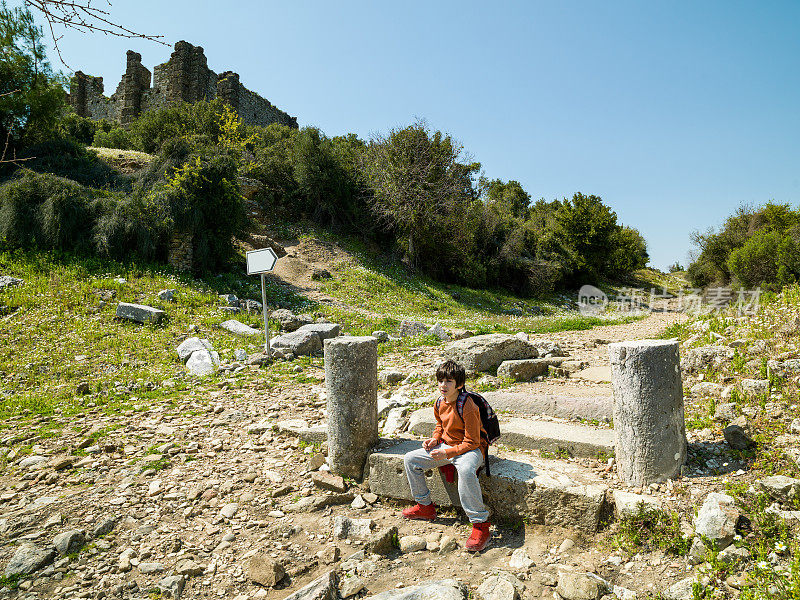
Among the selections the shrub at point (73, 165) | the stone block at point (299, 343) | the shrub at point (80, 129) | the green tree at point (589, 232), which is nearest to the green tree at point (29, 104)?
the shrub at point (73, 165)

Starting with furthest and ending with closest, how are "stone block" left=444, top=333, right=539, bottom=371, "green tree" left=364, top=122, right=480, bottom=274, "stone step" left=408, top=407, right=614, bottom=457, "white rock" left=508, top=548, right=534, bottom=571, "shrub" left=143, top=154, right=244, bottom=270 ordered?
"green tree" left=364, top=122, right=480, bottom=274 < "shrub" left=143, top=154, right=244, bottom=270 < "stone block" left=444, top=333, right=539, bottom=371 < "stone step" left=408, top=407, right=614, bottom=457 < "white rock" left=508, top=548, right=534, bottom=571

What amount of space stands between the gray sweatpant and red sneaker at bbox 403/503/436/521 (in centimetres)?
4

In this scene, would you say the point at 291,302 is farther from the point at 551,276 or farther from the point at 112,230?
the point at 551,276

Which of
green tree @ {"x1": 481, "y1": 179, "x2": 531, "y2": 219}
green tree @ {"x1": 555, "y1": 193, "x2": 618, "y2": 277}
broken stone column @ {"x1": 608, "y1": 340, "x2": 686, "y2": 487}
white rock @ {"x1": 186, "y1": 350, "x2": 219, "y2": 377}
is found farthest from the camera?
green tree @ {"x1": 481, "y1": 179, "x2": 531, "y2": 219}

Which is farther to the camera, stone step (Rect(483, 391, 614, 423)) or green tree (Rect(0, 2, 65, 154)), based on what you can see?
green tree (Rect(0, 2, 65, 154))

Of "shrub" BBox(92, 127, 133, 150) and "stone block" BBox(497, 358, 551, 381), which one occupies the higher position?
"shrub" BBox(92, 127, 133, 150)

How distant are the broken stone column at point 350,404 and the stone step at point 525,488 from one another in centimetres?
21

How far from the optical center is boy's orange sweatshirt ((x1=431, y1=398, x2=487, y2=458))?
3.88 meters

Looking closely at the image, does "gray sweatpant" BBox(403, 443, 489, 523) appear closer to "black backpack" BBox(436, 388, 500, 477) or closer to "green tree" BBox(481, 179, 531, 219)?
"black backpack" BBox(436, 388, 500, 477)

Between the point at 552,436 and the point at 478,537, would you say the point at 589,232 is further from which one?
the point at 478,537

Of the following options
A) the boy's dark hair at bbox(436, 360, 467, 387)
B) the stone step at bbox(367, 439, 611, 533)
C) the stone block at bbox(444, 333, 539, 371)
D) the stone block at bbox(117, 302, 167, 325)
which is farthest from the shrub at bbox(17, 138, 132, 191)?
the boy's dark hair at bbox(436, 360, 467, 387)

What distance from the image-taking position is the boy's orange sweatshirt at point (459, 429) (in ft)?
12.7

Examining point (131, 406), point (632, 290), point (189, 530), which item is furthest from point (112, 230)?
point (632, 290)

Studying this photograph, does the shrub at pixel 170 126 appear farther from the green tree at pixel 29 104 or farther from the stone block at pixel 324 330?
the stone block at pixel 324 330
